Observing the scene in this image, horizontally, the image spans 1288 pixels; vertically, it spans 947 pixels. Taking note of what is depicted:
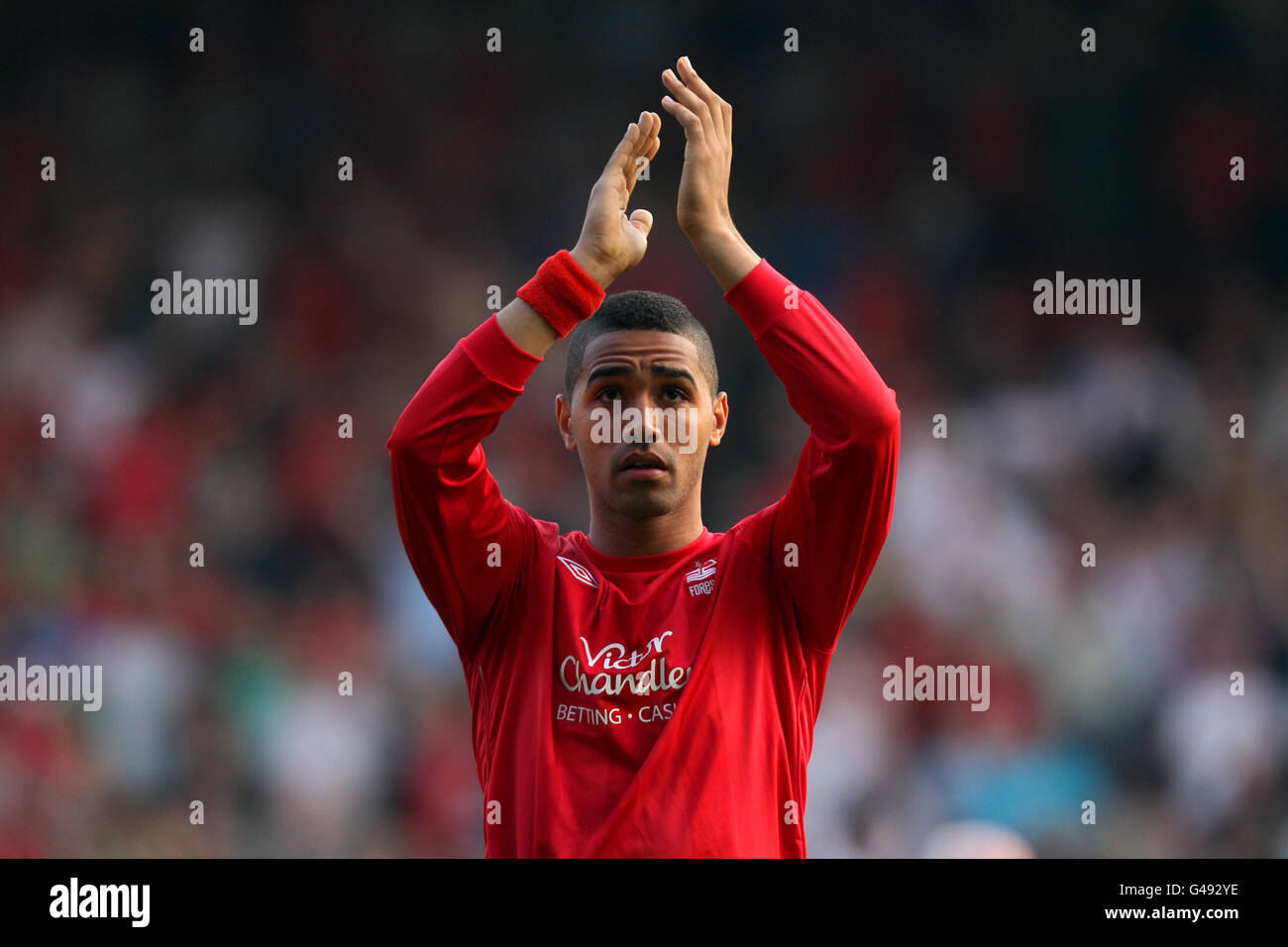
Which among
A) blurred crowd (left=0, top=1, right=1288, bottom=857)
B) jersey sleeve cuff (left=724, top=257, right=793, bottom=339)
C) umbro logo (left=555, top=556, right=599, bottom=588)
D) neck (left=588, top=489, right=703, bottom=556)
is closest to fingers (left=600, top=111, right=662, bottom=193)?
jersey sleeve cuff (left=724, top=257, right=793, bottom=339)

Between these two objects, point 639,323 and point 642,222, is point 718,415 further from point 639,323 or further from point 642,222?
point 642,222

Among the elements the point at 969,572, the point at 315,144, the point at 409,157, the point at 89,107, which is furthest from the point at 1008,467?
the point at 89,107

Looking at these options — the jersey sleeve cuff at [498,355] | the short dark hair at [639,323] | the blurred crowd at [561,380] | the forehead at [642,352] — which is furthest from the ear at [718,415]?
the blurred crowd at [561,380]

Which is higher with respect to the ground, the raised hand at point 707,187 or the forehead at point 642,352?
the raised hand at point 707,187

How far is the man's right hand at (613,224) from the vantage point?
2355mm

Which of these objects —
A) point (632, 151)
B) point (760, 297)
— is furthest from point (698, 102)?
point (760, 297)

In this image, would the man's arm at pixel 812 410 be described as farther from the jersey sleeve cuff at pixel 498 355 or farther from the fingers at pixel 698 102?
the jersey sleeve cuff at pixel 498 355

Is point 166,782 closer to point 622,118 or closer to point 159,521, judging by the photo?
point 159,521

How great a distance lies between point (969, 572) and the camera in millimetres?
5559

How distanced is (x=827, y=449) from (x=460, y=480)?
713 millimetres

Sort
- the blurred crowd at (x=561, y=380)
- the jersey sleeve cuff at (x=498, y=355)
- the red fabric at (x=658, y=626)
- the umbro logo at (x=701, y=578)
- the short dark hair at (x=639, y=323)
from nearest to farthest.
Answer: the red fabric at (x=658, y=626) < the jersey sleeve cuff at (x=498, y=355) < the umbro logo at (x=701, y=578) < the short dark hair at (x=639, y=323) < the blurred crowd at (x=561, y=380)

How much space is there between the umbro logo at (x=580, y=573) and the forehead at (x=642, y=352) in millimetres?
394

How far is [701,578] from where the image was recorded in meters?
2.43

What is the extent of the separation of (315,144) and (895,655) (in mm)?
3877
